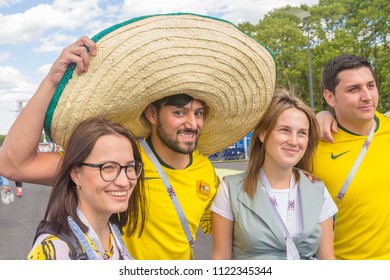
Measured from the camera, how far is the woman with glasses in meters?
1.87

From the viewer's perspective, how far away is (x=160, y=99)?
2.53 meters

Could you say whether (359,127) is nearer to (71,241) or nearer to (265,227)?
(265,227)

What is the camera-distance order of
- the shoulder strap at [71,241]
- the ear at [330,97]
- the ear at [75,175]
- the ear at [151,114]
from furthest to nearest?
the ear at [330,97] → the ear at [151,114] → the ear at [75,175] → the shoulder strap at [71,241]

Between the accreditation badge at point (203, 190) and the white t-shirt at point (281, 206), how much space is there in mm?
108

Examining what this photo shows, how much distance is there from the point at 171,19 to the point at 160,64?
25 centimetres

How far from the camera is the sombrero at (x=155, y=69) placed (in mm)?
2189

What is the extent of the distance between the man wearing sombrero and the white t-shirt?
145 millimetres

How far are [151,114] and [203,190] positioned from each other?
603 mm

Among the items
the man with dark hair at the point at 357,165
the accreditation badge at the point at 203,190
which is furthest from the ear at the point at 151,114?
the man with dark hair at the point at 357,165

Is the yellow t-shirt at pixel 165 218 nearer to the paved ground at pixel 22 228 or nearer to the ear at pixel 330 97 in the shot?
the ear at pixel 330 97

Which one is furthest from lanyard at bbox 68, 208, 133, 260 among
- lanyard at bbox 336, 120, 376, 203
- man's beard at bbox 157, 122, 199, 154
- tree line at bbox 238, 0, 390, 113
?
tree line at bbox 238, 0, 390, 113

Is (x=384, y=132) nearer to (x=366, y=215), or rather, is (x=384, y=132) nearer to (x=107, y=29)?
(x=366, y=215)

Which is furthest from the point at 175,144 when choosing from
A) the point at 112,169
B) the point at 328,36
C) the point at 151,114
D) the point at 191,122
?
the point at 328,36

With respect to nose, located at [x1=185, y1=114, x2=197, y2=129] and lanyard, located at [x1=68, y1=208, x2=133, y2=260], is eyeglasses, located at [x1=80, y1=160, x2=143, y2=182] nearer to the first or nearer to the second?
lanyard, located at [x1=68, y1=208, x2=133, y2=260]
